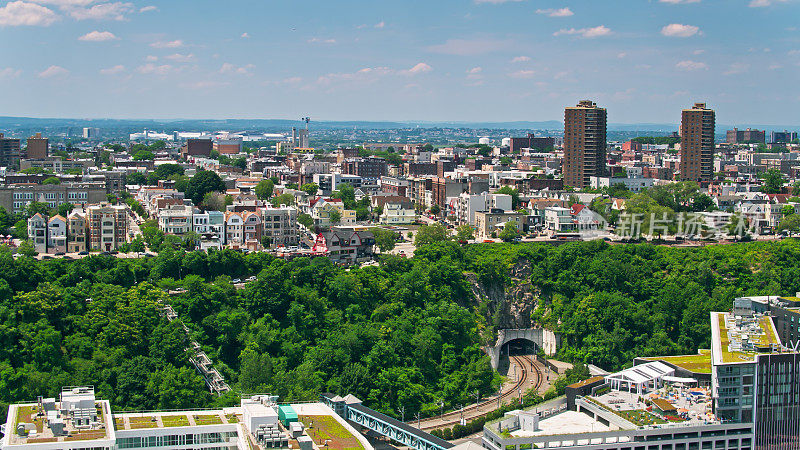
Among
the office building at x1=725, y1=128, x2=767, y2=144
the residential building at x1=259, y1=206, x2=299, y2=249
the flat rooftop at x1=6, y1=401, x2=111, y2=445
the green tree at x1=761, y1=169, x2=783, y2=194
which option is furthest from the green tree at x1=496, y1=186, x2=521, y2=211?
the office building at x1=725, y1=128, x2=767, y2=144

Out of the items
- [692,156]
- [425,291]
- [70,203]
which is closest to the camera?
[425,291]

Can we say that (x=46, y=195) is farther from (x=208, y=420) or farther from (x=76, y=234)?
(x=208, y=420)

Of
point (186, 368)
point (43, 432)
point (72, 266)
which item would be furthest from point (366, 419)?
point (72, 266)

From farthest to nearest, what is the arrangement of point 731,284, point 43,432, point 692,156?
point 692,156 < point 731,284 < point 43,432

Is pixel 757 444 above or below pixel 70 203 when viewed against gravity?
below

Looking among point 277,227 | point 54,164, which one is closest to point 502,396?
point 277,227

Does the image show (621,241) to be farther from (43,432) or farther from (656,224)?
(43,432)

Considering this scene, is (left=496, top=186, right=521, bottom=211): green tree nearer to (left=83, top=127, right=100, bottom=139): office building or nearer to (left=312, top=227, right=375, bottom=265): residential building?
(left=312, top=227, right=375, bottom=265): residential building
